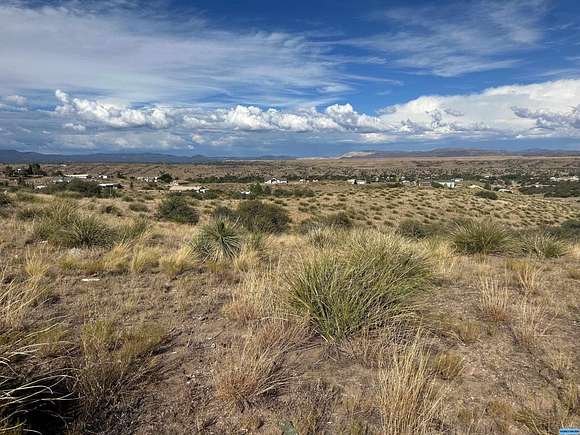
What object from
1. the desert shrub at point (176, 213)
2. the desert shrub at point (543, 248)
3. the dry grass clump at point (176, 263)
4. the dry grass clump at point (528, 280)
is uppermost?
the dry grass clump at point (176, 263)

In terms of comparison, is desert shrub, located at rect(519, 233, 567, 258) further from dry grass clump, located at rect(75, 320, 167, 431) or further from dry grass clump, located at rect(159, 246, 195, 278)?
dry grass clump, located at rect(75, 320, 167, 431)

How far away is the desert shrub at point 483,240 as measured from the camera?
1145cm

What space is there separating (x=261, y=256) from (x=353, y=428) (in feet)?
23.3

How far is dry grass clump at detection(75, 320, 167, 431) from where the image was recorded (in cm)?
331

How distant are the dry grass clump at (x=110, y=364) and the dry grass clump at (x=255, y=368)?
0.77 metres

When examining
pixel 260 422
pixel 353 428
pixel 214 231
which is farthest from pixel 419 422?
pixel 214 231

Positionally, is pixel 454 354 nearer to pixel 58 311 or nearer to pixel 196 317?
pixel 196 317

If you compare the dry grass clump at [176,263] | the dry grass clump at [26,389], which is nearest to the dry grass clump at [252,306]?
the dry grass clump at [26,389]

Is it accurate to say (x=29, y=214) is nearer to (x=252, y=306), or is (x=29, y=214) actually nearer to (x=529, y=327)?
(x=252, y=306)

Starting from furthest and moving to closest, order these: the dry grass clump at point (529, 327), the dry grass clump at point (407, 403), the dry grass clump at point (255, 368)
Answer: the dry grass clump at point (529, 327)
the dry grass clump at point (255, 368)
the dry grass clump at point (407, 403)

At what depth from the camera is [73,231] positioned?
31.8ft

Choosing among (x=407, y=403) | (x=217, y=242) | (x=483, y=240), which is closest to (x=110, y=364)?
(x=407, y=403)

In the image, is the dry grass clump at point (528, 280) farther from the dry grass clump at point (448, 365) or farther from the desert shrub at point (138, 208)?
the desert shrub at point (138, 208)

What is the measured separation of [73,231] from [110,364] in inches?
275
